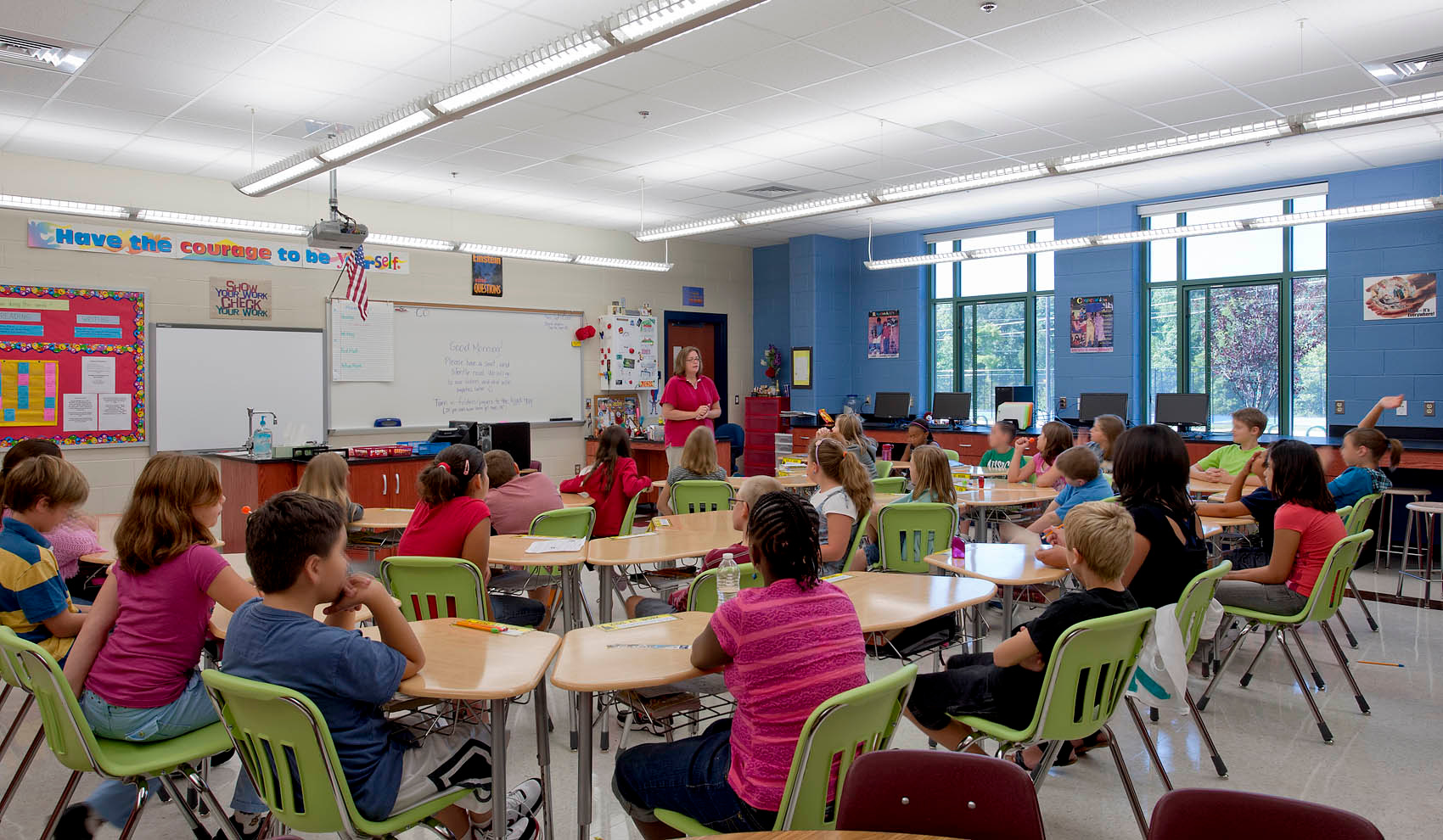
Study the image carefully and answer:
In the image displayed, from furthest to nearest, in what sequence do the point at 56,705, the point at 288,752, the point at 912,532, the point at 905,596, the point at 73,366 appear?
the point at 73,366
the point at 912,532
the point at 905,596
the point at 56,705
the point at 288,752

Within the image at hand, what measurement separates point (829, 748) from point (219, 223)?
20.5ft

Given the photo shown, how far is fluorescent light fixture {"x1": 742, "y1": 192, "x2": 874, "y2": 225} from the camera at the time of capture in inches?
272

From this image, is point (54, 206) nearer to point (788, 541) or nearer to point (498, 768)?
point (498, 768)

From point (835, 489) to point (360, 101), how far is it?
4.10m

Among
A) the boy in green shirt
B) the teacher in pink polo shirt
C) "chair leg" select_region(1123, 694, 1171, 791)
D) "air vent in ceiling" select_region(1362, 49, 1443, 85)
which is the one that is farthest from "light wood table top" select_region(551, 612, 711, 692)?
"air vent in ceiling" select_region(1362, 49, 1443, 85)

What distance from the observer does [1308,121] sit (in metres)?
4.87

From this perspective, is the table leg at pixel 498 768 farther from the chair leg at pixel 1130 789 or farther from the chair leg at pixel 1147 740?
the chair leg at pixel 1147 740

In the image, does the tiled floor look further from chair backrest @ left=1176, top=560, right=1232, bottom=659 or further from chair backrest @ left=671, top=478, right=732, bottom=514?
chair backrest @ left=671, top=478, right=732, bottom=514

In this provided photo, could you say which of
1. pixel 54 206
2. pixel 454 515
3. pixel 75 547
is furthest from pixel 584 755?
pixel 54 206

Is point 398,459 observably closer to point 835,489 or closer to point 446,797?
point 835,489

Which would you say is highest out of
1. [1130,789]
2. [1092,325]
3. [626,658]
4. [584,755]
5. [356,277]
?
[356,277]

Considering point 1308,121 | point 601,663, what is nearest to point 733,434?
point 1308,121

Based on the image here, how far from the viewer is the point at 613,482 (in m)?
4.85

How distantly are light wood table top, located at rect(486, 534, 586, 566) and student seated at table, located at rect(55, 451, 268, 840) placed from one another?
1202mm
